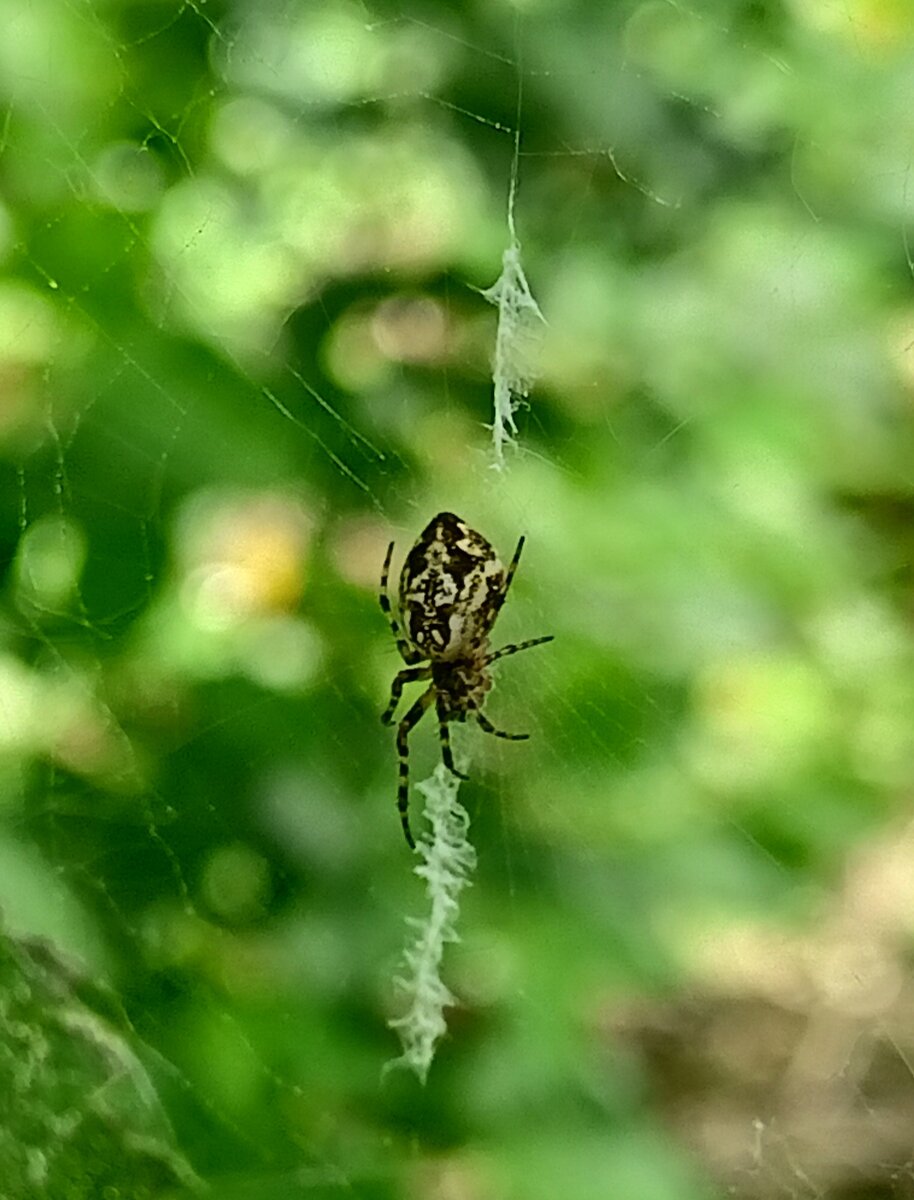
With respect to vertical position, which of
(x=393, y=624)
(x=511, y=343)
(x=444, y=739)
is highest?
(x=511, y=343)

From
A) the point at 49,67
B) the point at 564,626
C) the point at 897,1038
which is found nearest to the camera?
the point at 49,67

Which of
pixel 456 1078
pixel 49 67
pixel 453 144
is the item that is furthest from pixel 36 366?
pixel 456 1078

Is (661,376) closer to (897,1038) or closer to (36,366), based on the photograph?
(36,366)

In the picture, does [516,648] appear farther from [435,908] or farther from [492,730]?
[435,908]

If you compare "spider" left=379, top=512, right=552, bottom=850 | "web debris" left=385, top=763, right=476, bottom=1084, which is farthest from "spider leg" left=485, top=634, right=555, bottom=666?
"web debris" left=385, top=763, right=476, bottom=1084

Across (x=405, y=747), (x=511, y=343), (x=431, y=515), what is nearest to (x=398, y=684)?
(x=405, y=747)

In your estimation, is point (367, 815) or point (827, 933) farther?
point (827, 933)

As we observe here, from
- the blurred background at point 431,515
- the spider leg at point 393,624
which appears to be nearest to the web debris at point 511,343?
the blurred background at point 431,515
